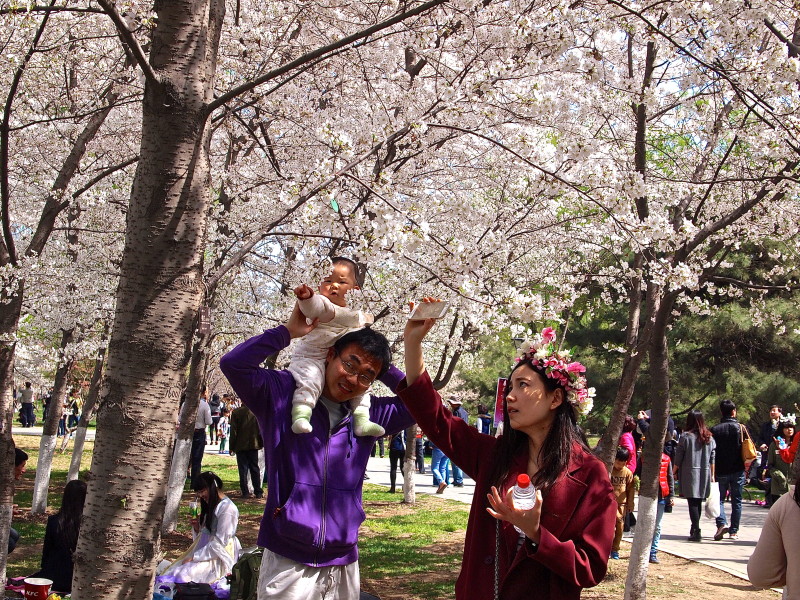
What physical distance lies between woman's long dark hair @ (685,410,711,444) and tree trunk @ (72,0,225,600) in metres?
8.94

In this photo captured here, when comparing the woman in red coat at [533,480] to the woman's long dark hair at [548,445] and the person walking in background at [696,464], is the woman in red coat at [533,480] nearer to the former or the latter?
the woman's long dark hair at [548,445]

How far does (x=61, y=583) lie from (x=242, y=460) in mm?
7463

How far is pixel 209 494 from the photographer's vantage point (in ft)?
22.8

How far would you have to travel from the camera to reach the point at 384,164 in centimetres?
693

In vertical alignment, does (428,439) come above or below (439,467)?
above

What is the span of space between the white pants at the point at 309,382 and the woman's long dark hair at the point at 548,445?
33.2 inches

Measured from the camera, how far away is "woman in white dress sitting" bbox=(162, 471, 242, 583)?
6.77m

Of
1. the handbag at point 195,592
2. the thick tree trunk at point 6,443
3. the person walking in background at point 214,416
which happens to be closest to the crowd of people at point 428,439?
the handbag at point 195,592

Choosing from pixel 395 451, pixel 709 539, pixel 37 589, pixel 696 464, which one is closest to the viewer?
pixel 37 589

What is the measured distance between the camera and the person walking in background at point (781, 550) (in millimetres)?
3199

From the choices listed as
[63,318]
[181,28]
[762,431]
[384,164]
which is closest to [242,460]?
[63,318]

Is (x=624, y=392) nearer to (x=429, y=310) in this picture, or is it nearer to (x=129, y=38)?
(x=429, y=310)

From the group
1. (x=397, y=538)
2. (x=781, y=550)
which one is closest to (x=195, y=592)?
(x=781, y=550)

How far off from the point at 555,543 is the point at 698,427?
30.0 ft
